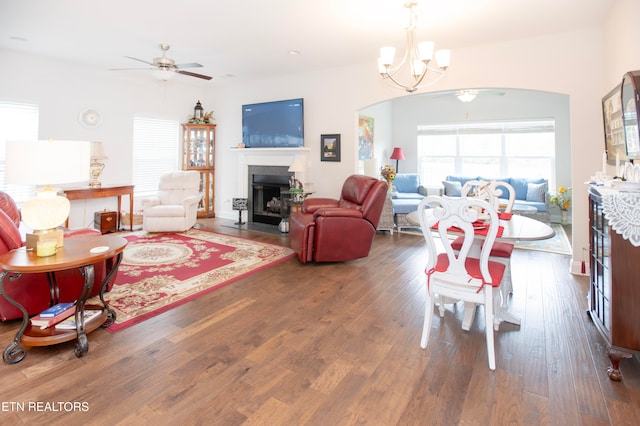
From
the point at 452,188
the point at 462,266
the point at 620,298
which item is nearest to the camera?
the point at 620,298

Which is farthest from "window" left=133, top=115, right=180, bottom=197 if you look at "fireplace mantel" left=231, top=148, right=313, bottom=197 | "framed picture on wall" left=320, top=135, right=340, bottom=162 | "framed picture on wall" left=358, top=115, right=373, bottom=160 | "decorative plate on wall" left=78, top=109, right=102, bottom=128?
"framed picture on wall" left=358, top=115, right=373, bottom=160

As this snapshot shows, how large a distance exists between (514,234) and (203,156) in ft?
21.0

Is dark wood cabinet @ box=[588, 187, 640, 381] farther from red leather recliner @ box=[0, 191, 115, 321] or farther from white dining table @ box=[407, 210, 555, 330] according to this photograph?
red leather recliner @ box=[0, 191, 115, 321]

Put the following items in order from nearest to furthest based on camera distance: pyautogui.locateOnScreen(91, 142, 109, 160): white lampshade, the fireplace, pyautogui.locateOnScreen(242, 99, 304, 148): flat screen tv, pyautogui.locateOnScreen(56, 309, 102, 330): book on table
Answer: pyautogui.locateOnScreen(56, 309, 102, 330): book on table → pyautogui.locateOnScreen(91, 142, 109, 160): white lampshade → pyautogui.locateOnScreen(242, 99, 304, 148): flat screen tv → the fireplace

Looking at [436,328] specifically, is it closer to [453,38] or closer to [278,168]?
[453,38]

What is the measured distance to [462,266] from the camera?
7.14 ft

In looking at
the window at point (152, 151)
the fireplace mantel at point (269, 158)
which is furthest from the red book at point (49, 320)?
the window at point (152, 151)

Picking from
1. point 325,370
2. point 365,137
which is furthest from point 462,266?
point 365,137

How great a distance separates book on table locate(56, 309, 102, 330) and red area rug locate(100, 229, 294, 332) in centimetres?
15

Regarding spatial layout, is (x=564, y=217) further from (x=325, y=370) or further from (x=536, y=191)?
(x=325, y=370)

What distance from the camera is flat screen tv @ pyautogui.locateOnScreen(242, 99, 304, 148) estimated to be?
6090mm

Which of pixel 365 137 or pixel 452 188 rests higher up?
pixel 365 137

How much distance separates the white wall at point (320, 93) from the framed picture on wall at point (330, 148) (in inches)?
3.9

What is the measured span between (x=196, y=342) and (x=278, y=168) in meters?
4.51
